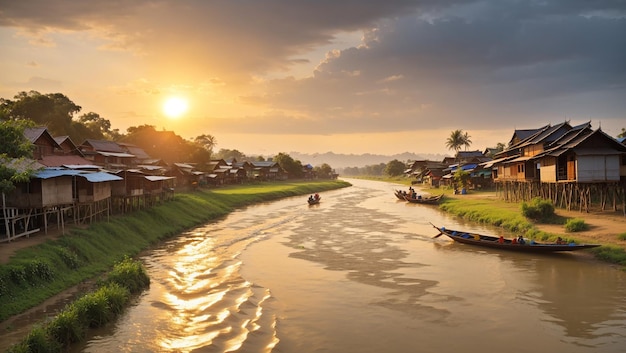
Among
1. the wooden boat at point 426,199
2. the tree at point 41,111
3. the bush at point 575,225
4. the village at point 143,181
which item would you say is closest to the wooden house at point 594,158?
the village at point 143,181

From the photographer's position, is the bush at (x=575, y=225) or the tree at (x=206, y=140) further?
the tree at (x=206, y=140)

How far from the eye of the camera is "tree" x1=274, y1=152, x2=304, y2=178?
11850 centimetres

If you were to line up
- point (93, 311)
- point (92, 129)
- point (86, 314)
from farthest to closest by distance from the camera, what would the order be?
point (92, 129) → point (93, 311) → point (86, 314)

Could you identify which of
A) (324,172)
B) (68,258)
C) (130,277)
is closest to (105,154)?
(68,258)

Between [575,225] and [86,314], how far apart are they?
97.0 ft

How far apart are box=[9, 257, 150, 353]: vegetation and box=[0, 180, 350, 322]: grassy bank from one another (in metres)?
1.94

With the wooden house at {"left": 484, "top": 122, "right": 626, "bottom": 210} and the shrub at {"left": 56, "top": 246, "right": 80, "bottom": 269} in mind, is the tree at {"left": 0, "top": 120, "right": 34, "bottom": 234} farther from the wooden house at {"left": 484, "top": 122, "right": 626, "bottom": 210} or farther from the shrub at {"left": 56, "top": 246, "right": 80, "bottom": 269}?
the wooden house at {"left": 484, "top": 122, "right": 626, "bottom": 210}

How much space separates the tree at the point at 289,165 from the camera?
118m

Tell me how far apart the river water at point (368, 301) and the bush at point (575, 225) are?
13.6 ft

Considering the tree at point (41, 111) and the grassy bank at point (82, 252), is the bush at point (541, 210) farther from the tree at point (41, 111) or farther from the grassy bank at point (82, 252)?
the tree at point (41, 111)

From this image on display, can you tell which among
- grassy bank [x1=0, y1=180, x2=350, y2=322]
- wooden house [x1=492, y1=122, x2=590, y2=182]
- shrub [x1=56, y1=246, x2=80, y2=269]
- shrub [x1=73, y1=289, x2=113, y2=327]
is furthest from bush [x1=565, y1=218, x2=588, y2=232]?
shrub [x1=56, y1=246, x2=80, y2=269]

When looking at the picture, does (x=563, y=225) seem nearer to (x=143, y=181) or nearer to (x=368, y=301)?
(x=368, y=301)

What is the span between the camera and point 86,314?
16.2 meters

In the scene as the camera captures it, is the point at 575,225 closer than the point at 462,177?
Yes
